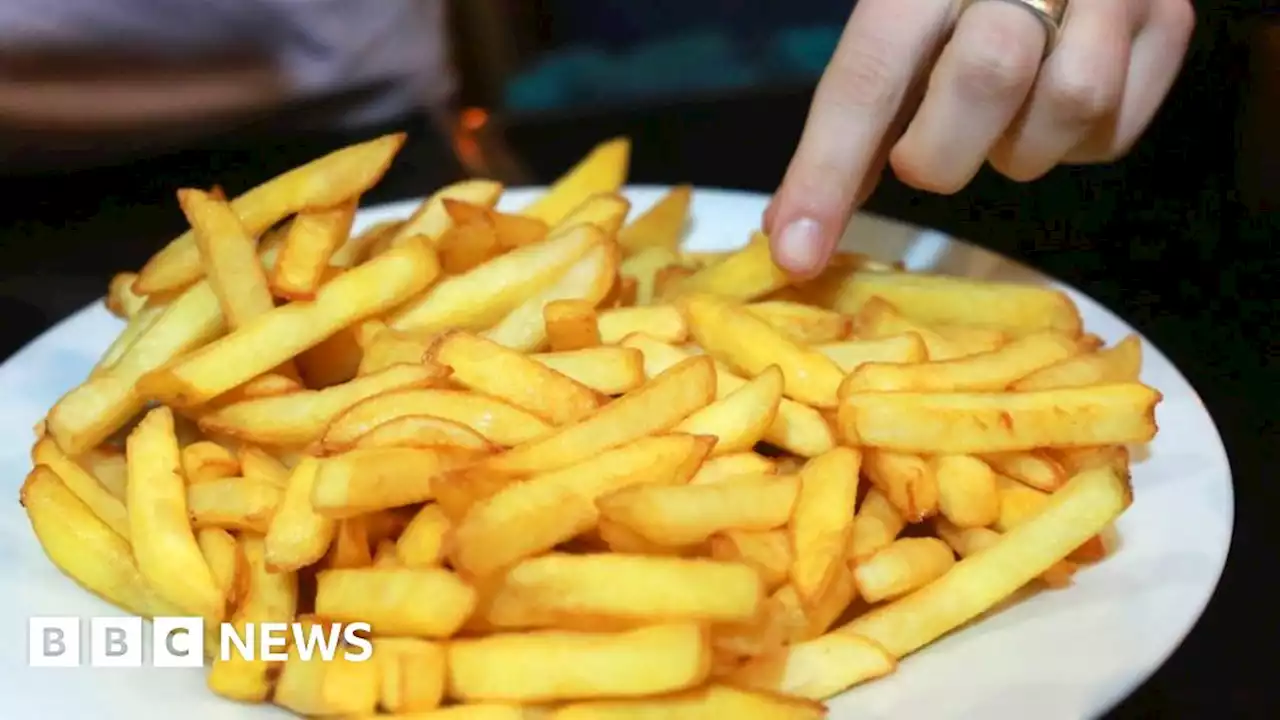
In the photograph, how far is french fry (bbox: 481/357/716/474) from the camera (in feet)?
3.40

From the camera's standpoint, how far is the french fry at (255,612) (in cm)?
101

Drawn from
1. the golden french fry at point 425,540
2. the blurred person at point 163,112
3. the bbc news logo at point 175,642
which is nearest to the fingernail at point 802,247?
the golden french fry at point 425,540

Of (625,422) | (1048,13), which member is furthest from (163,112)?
(1048,13)

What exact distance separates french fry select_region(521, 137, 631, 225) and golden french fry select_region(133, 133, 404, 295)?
0.33 m

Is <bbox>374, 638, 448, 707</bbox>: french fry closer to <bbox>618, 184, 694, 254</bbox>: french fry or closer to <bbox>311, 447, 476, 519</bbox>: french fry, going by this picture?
<bbox>311, 447, 476, 519</bbox>: french fry

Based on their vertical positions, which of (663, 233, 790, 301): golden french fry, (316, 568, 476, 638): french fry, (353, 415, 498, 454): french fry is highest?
(663, 233, 790, 301): golden french fry

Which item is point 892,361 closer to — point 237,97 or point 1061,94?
point 1061,94

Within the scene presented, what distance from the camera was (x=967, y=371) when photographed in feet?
3.93

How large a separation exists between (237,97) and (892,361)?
1704 millimetres

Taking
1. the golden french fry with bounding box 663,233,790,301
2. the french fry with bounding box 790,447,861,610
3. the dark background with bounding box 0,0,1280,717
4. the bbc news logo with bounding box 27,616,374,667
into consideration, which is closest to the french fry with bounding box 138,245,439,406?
the bbc news logo with bounding box 27,616,374,667

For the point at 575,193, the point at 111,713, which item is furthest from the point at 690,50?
the point at 111,713

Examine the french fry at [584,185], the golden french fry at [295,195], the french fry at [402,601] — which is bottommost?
the french fry at [402,601]

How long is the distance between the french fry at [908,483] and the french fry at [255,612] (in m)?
0.57

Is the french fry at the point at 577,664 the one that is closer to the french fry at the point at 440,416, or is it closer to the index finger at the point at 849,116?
the french fry at the point at 440,416
